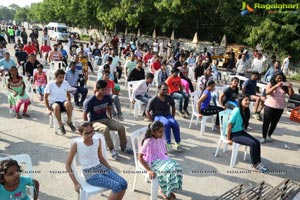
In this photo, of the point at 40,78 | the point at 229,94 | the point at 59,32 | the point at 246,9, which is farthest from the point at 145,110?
the point at 59,32

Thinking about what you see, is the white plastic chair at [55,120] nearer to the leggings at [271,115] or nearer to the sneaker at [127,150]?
the sneaker at [127,150]

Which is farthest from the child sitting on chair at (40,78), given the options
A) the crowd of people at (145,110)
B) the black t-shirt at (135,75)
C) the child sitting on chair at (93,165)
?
the child sitting on chair at (93,165)

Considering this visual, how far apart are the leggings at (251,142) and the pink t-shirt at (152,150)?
1.63m

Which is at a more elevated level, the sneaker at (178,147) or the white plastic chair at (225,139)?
the white plastic chair at (225,139)

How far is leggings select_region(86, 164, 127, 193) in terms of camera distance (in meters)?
3.42

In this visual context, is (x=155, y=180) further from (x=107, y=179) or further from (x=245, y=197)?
(x=245, y=197)

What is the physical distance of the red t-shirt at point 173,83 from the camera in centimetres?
774

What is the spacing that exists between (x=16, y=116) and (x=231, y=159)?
5.01 m

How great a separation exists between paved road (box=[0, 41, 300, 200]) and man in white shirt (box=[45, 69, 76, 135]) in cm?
38

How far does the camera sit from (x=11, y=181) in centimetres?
281

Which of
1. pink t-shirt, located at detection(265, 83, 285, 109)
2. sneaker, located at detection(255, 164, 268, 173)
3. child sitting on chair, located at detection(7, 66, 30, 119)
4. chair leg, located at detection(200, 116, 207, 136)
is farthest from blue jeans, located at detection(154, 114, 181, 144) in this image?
child sitting on chair, located at detection(7, 66, 30, 119)

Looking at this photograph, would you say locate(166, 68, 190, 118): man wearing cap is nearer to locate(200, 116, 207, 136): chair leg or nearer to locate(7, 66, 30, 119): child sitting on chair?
locate(200, 116, 207, 136): chair leg

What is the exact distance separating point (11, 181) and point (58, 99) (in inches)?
132

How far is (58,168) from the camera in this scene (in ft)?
15.2
